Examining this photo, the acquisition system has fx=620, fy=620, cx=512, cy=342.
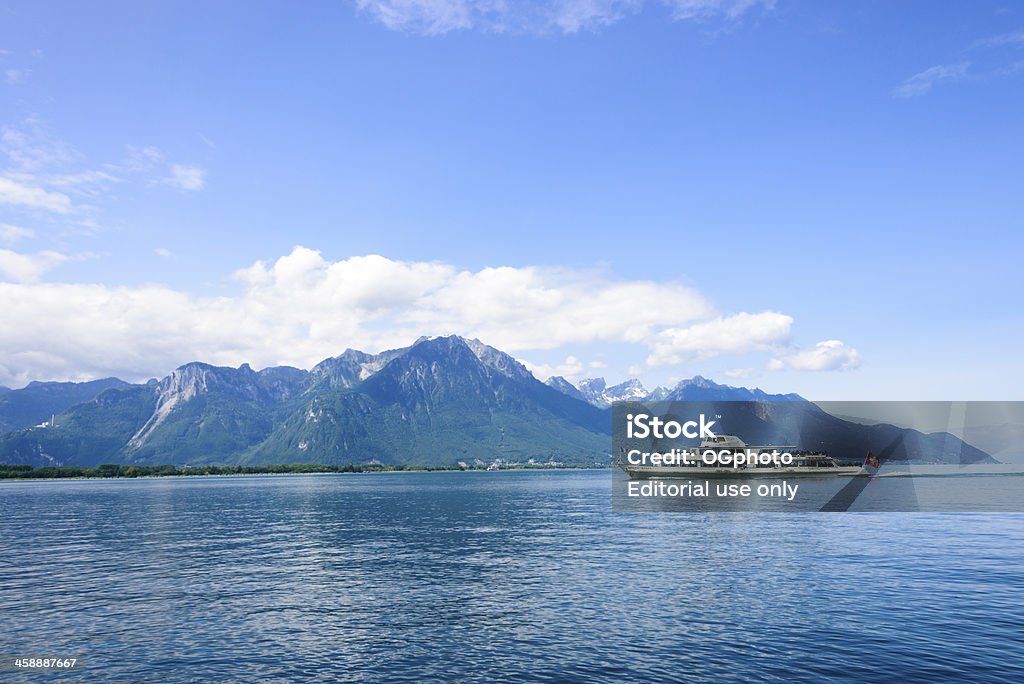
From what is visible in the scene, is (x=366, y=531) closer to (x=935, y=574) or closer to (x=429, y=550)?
(x=429, y=550)

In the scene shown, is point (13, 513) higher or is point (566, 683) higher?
point (566, 683)

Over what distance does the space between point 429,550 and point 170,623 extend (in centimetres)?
4105

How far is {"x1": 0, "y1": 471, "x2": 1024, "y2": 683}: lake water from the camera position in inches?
1499

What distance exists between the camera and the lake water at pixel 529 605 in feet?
125

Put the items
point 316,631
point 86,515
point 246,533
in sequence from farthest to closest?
point 86,515 < point 246,533 < point 316,631

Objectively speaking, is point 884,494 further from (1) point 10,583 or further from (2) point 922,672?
(1) point 10,583

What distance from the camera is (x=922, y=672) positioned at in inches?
1423

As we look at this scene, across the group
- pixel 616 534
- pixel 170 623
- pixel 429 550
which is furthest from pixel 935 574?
pixel 170 623

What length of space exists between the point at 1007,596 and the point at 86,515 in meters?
175

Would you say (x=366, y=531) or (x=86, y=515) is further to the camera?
(x=86, y=515)

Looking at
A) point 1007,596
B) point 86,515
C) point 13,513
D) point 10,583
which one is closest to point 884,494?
point 1007,596

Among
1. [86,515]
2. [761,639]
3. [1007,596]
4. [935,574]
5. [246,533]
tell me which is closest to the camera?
[761,639]

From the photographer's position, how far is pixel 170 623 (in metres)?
48.1

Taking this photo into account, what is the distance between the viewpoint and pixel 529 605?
2067 inches
